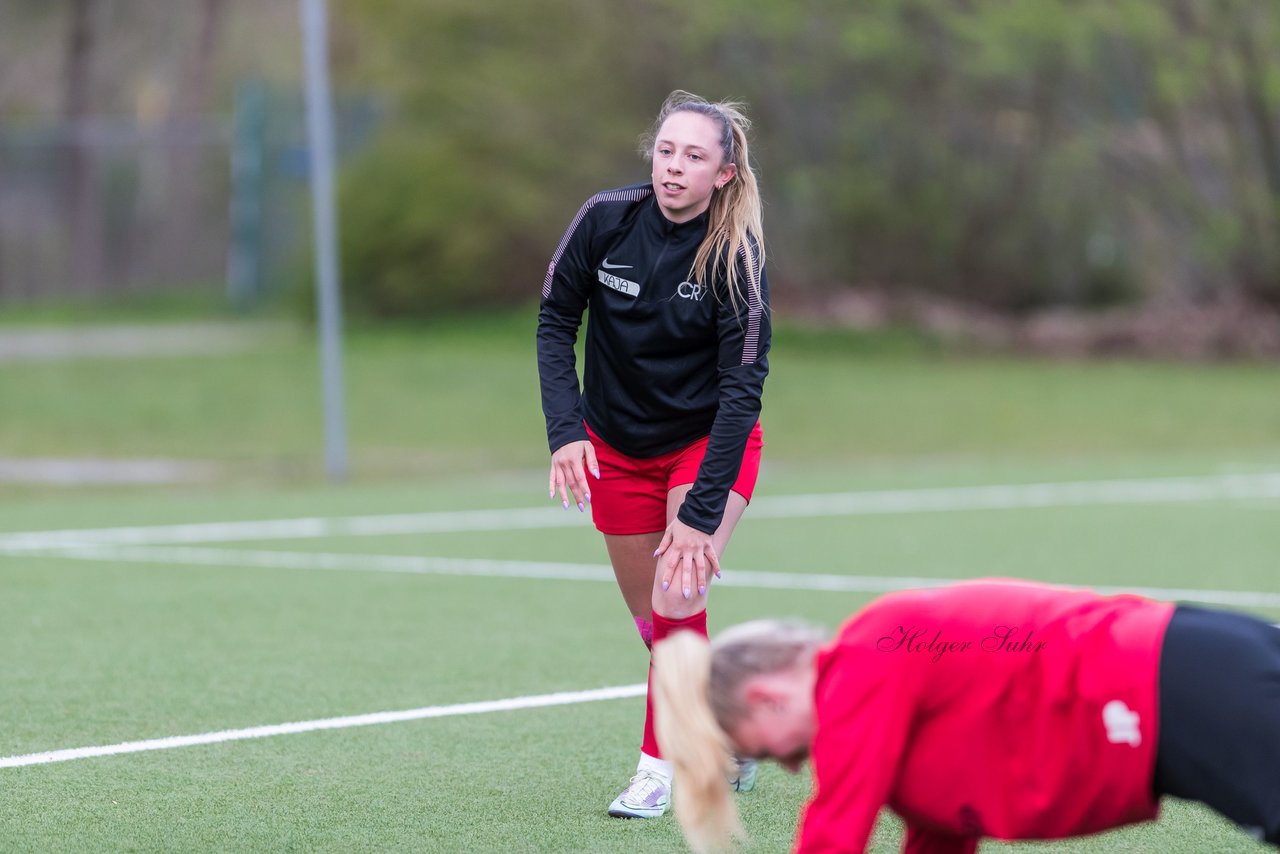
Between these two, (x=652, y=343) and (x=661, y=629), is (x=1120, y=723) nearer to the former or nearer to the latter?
(x=661, y=629)

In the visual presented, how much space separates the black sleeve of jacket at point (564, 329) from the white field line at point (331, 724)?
5.53ft

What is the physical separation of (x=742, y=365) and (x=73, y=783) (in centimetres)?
245

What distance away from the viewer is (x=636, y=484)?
541 centimetres

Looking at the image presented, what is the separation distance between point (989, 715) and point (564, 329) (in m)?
2.39

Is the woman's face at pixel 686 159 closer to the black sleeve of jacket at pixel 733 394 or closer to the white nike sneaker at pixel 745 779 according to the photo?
the black sleeve of jacket at pixel 733 394

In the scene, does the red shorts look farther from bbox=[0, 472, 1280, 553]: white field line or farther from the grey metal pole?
the grey metal pole

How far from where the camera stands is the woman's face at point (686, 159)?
16.5 ft

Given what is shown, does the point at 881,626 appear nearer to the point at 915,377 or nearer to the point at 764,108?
the point at 915,377

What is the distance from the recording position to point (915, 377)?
80.7ft

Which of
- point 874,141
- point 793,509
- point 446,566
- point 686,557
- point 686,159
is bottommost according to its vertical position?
point 793,509

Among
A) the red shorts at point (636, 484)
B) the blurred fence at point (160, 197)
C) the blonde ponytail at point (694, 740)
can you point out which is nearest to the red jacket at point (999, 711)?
the blonde ponytail at point (694, 740)

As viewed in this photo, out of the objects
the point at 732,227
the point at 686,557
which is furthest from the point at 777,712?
the point at 732,227

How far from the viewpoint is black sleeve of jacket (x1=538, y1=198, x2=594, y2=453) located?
5230mm

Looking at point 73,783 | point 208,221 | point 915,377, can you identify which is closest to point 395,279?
point 208,221
